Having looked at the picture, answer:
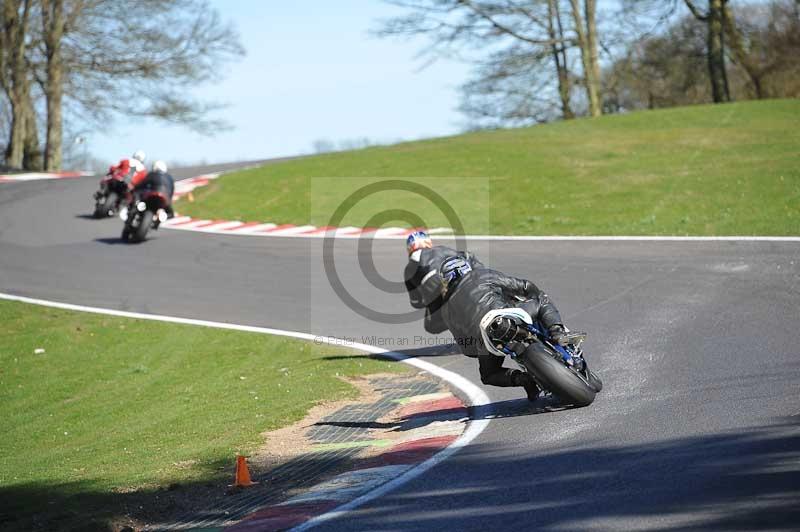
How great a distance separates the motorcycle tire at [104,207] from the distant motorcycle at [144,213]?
3189mm

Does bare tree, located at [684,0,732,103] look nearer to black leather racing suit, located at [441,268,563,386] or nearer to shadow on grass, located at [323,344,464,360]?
shadow on grass, located at [323,344,464,360]

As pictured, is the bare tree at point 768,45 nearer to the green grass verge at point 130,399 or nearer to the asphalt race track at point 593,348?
the asphalt race track at point 593,348

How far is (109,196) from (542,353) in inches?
713

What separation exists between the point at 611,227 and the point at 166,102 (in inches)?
1195

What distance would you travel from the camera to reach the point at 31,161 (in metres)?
47.3

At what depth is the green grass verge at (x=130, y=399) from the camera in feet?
26.8

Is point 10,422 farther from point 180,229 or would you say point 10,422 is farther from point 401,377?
point 180,229

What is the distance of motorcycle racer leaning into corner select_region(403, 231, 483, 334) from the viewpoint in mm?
9617

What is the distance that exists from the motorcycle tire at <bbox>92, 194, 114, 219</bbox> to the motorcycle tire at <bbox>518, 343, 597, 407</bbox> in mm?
17983

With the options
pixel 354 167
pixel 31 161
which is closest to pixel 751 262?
pixel 354 167

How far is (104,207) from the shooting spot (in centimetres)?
2416

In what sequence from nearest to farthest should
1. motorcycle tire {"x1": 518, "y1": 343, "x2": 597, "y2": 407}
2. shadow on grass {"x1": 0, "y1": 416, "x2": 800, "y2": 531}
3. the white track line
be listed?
shadow on grass {"x1": 0, "y1": 416, "x2": 800, "y2": 531}, the white track line, motorcycle tire {"x1": 518, "y1": 343, "x2": 597, "y2": 407}

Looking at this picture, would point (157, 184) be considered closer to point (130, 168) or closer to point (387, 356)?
point (130, 168)

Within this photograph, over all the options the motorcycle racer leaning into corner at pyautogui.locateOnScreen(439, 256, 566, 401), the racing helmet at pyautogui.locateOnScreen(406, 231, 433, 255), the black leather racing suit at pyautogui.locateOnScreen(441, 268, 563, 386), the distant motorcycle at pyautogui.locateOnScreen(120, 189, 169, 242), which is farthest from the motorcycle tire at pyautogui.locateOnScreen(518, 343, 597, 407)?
the distant motorcycle at pyautogui.locateOnScreen(120, 189, 169, 242)
